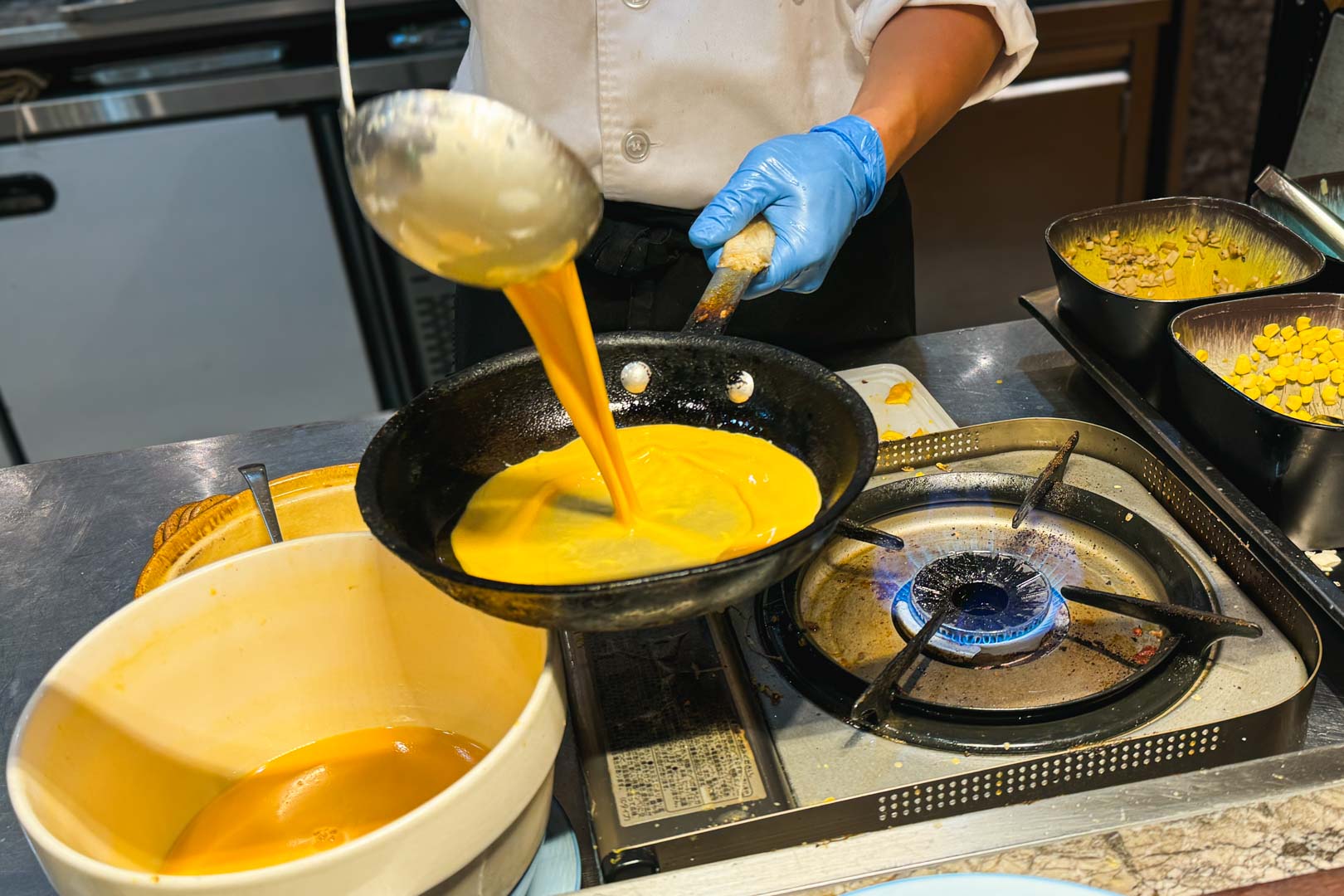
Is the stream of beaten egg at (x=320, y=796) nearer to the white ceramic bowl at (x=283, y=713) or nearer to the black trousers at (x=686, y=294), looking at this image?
the white ceramic bowl at (x=283, y=713)

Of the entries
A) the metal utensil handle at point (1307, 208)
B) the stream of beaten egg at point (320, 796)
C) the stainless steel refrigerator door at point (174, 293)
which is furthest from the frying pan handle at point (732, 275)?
the stainless steel refrigerator door at point (174, 293)

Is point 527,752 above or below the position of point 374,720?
above

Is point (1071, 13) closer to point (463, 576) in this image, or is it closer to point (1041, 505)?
point (1041, 505)

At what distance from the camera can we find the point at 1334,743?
922 millimetres

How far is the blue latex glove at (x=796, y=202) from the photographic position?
4.16 feet

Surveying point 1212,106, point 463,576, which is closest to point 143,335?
point 463,576

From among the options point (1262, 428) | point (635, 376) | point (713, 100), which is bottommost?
point (1262, 428)

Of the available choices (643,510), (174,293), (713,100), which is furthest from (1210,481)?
(174,293)

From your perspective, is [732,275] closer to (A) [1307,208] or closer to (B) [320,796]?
(B) [320,796]

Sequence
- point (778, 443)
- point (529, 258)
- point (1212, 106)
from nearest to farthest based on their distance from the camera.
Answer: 1. point (529, 258)
2. point (778, 443)
3. point (1212, 106)

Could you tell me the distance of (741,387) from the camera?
1123 mm

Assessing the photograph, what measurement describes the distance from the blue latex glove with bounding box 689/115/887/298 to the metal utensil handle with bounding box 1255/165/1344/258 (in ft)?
2.27

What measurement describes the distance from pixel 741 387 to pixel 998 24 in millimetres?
817

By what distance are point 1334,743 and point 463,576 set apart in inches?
29.7
